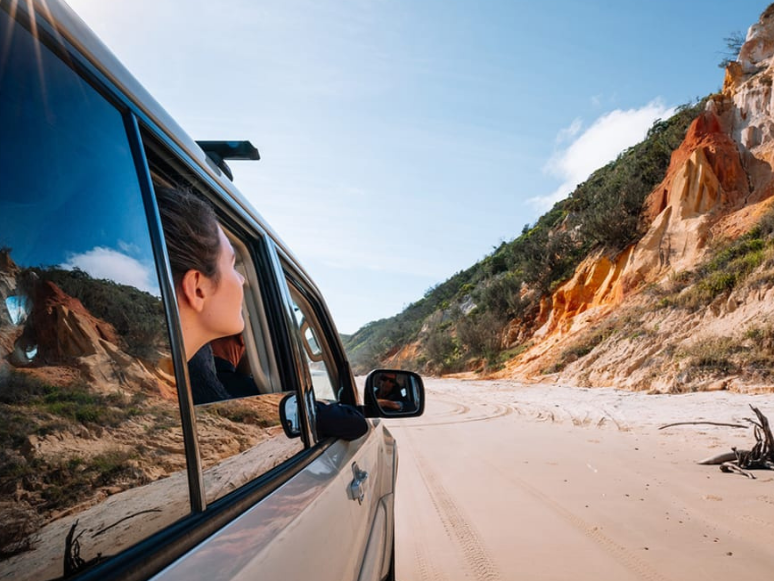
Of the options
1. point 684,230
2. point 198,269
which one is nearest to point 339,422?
point 198,269

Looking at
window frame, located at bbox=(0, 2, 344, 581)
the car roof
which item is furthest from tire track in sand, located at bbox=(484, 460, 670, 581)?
the car roof

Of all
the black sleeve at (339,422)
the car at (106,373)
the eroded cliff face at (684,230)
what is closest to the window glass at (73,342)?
the car at (106,373)

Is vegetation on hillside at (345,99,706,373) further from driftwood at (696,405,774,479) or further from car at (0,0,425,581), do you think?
car at (0,0,425,581)

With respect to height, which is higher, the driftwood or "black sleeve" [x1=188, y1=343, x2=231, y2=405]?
"black sleeve" [x1=188, y1=343, x2=231, y2=405]

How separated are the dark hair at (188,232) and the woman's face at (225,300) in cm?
3

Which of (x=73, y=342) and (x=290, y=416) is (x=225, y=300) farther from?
(x=73, y=342)

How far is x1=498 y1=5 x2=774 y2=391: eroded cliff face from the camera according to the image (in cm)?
1561

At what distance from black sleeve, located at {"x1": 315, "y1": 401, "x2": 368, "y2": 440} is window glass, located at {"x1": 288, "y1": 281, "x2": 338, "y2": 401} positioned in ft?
0.37

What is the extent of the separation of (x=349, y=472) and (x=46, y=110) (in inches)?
54.1

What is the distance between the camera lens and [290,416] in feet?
5.01

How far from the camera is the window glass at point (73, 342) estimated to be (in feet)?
1.93

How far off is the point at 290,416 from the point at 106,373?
2.75 ft

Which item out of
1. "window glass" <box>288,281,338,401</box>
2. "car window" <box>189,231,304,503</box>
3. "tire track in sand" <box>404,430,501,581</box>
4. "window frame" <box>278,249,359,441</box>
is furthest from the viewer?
"tire track in sand" <box>404,430,501,581</box>

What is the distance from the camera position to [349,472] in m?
1.76
